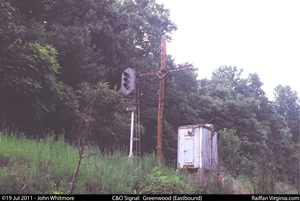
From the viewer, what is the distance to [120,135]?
1950 cm

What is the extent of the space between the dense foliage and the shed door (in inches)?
90.4

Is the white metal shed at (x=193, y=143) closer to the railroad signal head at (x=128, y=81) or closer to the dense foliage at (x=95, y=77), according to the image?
the dense foliage at (x=95, y=77)

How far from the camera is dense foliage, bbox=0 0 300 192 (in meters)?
13.8

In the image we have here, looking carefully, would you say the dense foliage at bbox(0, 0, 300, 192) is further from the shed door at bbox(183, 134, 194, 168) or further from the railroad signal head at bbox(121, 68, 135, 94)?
the shed door at bbox(183, 134, 194, 168)

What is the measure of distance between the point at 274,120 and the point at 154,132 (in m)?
22.9

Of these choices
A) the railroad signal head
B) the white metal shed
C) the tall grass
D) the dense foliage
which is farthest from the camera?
the white metal shed

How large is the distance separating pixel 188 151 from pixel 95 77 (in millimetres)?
7741

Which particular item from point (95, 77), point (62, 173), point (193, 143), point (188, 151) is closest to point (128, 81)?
point (193, 143)

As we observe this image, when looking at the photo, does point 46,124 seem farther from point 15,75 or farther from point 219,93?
point 219,93

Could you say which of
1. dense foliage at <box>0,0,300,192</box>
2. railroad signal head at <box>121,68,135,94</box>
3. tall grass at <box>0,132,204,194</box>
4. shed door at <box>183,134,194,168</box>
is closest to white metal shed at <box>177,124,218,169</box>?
shed door at <box>183,134,194,168</box>

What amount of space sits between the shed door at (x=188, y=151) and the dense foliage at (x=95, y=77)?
2.29m

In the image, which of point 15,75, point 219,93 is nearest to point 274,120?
point 219,93

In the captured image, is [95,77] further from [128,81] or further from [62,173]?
[62,173]

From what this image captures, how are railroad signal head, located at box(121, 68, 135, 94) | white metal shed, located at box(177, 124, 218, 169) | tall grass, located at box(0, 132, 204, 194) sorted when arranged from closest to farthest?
tall grass, located at box(0, 132, 204, 194) < railroad signal head, located at box(121, 68, 135, 94) < white metal shed, located at box(177, 124, 218, 169)
